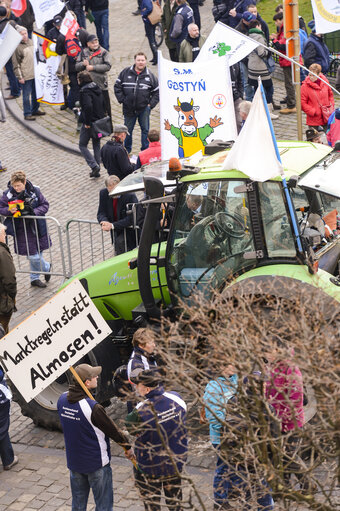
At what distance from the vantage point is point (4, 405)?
9.05 m

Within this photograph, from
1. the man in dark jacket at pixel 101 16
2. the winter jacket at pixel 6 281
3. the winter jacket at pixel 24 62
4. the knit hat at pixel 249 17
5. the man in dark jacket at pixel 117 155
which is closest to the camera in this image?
the winter jacket at pixel 6 281

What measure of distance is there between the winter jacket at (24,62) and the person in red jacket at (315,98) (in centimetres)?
637

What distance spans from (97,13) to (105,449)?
54.9 ft

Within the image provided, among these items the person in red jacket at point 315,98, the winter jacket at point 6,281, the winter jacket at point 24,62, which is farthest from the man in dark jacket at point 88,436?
the winter jacket at point 24,62

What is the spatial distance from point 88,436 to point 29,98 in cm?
1341

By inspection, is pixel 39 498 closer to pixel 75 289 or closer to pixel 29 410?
pixel 29 410

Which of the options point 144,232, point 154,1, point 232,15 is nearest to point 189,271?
point 144,232

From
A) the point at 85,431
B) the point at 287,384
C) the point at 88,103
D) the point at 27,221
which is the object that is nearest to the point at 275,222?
the point at 85,431

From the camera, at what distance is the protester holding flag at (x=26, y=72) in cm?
1934

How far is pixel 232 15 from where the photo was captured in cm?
2003

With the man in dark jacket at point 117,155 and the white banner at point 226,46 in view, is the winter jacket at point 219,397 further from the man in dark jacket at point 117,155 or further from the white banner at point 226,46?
the man in dark jacket at point 117,155

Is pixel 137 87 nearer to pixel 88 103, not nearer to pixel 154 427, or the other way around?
pixel 88 103

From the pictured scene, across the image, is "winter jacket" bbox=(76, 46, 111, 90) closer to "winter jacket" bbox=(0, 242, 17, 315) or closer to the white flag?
"winter jacket" bbox=(0, 242, 17, 315)

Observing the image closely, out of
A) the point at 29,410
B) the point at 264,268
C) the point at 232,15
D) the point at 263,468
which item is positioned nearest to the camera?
the point at 263,468
